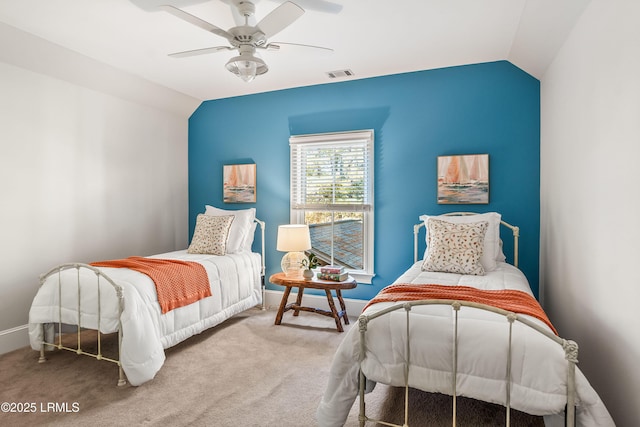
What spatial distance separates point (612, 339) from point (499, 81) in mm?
2570

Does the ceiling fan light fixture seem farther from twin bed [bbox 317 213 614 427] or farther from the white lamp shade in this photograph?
twin bed [bbox 317 213 614 427]

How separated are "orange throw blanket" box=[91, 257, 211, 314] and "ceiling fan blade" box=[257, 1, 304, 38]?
6.38ft

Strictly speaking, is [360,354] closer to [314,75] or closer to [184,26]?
[184,26]

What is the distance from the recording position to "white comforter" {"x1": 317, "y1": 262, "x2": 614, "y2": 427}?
156 centimetres

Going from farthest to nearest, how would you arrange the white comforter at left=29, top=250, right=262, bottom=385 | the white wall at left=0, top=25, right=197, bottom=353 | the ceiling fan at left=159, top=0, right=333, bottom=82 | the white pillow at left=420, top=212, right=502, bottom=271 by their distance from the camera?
the white wall at left=0, top=25, right=197, bottom=353 < the white pillow at left=420, top=212, right=502, bottom=271 < the white comforter at left=29, top=250, right=262, bottom=385 < the ceiling fan at left=159, top=0, right=333, bottom=82

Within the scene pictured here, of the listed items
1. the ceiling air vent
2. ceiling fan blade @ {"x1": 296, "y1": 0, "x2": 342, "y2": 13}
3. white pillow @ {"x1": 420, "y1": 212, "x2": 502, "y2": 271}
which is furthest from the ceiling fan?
white pillow @ {"x1": 420, "y1": 212, "x2": 502, "y2": 271}

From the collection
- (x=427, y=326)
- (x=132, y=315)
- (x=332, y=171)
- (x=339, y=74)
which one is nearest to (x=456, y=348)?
(x=427, y=326)

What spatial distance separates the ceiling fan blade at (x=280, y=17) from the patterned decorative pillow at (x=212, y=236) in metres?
2.14

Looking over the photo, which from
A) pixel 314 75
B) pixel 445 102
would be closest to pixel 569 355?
pixel 445 102

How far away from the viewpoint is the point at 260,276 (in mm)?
4305

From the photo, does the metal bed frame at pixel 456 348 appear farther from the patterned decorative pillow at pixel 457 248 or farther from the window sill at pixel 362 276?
the window sill at pixel 362 276

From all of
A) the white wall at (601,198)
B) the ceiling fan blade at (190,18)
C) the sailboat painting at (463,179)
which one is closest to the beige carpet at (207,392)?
the white wall at (601,198)

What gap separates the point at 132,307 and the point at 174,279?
18.3 inches

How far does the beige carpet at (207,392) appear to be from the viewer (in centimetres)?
216
